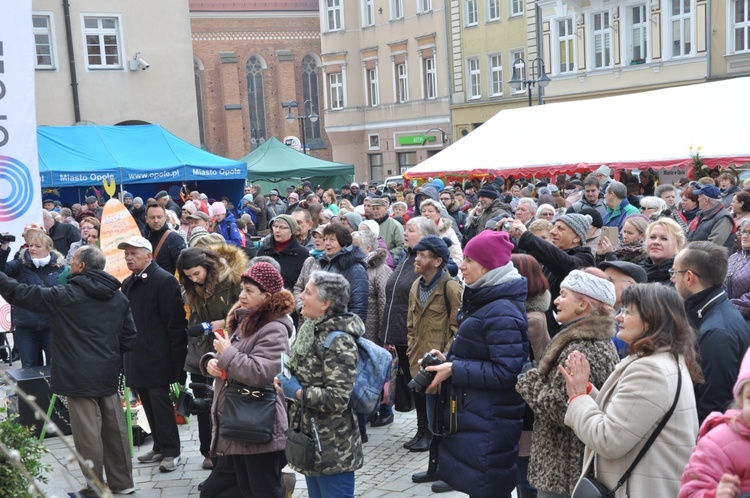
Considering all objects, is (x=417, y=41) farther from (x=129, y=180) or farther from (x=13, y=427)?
(x=13, y=427)

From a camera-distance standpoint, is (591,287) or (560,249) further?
(560,249)

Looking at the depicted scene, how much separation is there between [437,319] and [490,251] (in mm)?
1589

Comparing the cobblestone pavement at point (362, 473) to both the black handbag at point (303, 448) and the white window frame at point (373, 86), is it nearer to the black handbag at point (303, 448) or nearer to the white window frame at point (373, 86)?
the black handbag at point (303, 448)

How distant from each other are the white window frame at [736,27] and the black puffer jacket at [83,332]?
25.4 meters

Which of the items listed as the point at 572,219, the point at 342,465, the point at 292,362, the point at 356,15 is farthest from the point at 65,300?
the point at 356,15

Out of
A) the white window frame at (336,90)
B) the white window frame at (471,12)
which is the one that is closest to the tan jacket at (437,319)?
the white window frame at (471,12)

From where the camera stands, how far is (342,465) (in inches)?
187

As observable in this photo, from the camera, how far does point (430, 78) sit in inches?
1631

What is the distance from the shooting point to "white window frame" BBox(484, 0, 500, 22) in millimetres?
36812

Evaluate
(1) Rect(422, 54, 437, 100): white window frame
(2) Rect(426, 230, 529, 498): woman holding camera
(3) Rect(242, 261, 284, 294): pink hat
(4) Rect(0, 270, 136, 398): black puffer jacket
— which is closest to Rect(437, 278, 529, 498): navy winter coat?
(2) Rect(426, 230, 529, 498): woman holding camera

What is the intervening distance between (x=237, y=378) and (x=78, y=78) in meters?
24.8

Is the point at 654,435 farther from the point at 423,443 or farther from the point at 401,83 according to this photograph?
the point at 401,83

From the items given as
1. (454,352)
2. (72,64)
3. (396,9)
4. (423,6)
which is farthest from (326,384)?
(396,9)

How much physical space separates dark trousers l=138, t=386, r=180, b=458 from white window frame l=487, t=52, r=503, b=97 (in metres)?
32.0
